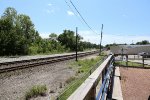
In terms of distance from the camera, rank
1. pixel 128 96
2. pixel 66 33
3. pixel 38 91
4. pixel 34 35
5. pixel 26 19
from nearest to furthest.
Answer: pixel 128 96
pixel 38 91
pixel 26 19
pixel 34 35
pixel 66 33

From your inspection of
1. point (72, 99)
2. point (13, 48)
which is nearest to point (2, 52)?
point (13, 48)

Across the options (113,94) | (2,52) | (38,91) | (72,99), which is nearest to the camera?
(72,99)

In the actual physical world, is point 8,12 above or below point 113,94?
above

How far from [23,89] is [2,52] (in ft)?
135

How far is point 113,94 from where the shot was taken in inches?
273

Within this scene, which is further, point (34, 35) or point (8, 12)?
point (34, 35)

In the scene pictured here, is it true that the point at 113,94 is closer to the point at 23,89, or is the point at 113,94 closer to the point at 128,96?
the point at 128,96

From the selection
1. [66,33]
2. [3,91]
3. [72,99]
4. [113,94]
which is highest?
[66,33]

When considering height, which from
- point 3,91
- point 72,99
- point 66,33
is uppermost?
point 66,33

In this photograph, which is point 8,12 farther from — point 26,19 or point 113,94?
point 113,94

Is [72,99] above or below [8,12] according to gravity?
below

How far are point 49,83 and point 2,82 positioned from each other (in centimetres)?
301

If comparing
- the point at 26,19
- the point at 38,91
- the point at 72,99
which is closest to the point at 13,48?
the point at 26,19

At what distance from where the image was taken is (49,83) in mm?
15148
